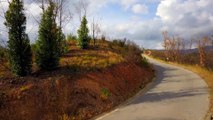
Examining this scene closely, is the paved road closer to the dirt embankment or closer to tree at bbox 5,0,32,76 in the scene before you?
the dirt embankment

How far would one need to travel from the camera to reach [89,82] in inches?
891

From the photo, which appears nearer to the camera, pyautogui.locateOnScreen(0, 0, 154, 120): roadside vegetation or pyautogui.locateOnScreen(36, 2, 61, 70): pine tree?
pyautogui.locateOnScreen(0, 0, 154, 120): roadside vegetation

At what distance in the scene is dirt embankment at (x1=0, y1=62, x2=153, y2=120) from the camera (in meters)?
17.4

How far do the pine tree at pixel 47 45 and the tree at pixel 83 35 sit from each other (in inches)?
418

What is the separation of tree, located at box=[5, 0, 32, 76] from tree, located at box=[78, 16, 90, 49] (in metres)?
13.5

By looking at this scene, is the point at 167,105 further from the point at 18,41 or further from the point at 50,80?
the point at 18,41

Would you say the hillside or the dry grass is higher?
the dry grass

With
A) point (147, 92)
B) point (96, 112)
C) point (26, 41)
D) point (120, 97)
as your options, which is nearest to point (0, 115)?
point (96, 112)

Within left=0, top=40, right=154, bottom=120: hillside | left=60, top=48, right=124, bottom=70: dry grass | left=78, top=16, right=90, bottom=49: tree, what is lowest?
left=0, top=40, right=154, bottom=120: hillside

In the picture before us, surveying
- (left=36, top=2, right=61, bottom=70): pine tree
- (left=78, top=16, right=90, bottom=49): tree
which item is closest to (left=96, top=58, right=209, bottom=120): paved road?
(left=36, top=2, right=61, bottom=70): pine tree

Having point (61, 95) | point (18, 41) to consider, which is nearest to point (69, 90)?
point (61, 95)

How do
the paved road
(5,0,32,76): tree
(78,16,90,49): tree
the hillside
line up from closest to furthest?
the paved road, the hillside, (5,0,32,76): tree, (78,16,90,49): tree

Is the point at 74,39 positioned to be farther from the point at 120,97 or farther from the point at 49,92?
the point at 49,92

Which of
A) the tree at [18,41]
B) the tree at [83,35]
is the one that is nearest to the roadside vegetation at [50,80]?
the tree at [18,41]
